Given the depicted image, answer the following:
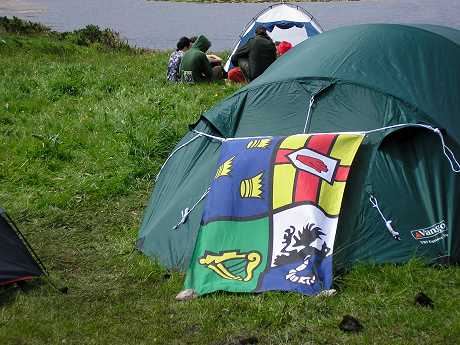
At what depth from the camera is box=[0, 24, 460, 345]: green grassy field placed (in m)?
4.78

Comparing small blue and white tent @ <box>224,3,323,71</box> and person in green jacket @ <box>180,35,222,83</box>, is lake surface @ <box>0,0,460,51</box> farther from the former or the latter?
person in green jacket @ <box>180,35,222,83</box>

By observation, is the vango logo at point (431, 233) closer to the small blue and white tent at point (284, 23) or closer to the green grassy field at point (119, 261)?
the green grassy field at point (119, 261)

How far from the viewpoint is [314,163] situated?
5602 millimetres

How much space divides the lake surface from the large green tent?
12909mm

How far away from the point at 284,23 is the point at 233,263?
11.1m

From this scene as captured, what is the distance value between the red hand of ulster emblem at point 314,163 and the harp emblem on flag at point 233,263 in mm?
772

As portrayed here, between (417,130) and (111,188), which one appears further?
(111,188)

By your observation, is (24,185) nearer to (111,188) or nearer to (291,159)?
(111,188)

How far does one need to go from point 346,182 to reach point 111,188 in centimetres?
326

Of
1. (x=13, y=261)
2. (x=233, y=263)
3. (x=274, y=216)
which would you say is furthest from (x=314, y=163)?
(x=13, y=261)

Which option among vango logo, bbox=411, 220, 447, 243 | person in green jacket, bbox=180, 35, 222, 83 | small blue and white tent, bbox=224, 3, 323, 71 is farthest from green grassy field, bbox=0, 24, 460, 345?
small blue and white tent, bbox=224, 3, 323, 71

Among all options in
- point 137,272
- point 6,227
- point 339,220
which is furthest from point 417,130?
point 6,227

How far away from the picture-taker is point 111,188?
26.3 ft

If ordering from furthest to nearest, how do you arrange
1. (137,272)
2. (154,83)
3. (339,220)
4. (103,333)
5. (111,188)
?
(154,83) → (111,188) → (137,272) → (339,220) → (103,333)
